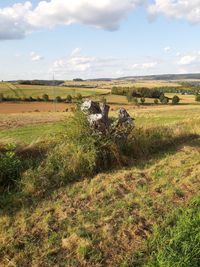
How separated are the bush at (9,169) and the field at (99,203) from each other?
3 centimetres

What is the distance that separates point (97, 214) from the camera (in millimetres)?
8539

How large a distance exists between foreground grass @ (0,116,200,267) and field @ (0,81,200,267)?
2 centimetres

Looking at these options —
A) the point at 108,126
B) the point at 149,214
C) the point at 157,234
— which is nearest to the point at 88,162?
A: the point at 108,126

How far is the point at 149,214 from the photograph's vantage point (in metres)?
8.52

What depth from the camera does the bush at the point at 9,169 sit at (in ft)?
32.2

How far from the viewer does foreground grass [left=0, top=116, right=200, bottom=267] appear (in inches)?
284

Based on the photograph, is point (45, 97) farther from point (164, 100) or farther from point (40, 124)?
point (40, 124)

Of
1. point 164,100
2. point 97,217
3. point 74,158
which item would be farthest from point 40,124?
point 164,100

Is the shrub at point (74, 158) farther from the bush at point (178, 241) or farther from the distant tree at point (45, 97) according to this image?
the distant tree at point (45, 97)

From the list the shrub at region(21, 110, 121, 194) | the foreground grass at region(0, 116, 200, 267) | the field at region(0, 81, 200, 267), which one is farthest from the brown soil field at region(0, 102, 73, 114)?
the foreground grass at region(0, 116, 200, 267)

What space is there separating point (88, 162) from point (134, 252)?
3679 mm

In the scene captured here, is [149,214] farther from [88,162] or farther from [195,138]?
[195,138]

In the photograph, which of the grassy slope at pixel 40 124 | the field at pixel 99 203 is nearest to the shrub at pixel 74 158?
the field at pixel 99 203

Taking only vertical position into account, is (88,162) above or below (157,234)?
above
